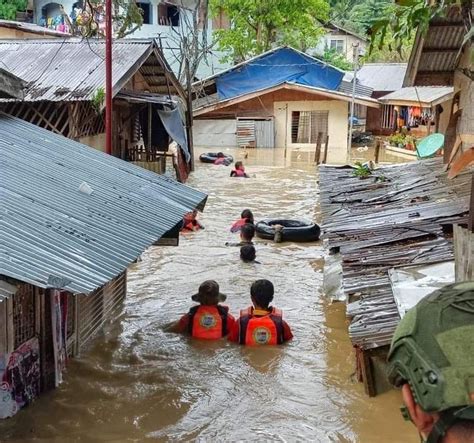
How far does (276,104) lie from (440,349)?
32.6 meters

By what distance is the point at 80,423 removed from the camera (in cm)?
628

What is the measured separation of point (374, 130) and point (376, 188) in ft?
98.4

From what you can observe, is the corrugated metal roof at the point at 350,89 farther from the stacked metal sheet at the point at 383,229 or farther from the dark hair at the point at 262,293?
the dark hair at the point at 262,293

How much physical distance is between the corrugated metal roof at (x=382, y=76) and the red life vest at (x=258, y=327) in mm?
32178

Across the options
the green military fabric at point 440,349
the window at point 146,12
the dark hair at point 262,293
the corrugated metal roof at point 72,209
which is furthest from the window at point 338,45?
the green military fabric at point 440,349

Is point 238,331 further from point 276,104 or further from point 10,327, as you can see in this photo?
point 276,104

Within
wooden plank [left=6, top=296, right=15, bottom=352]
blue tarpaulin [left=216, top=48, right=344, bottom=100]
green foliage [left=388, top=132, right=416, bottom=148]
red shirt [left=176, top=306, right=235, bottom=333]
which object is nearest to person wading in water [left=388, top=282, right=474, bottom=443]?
wooden plank [left=6, top=296, right=15, bottom=352]

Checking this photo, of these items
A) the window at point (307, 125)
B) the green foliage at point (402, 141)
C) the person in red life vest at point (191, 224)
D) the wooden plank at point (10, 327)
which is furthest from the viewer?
the window at point (307, 125)

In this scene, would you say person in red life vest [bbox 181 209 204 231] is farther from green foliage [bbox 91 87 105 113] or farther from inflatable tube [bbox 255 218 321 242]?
green foliage [bbox 91 87 105 113]

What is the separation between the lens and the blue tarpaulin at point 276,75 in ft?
106

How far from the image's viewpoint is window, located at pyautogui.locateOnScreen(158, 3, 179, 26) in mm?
35656

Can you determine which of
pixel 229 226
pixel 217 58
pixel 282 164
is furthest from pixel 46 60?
pixel 217 58

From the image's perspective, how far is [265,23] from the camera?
32781mm

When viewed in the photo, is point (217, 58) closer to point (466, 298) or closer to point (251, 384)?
point (251, 384)
